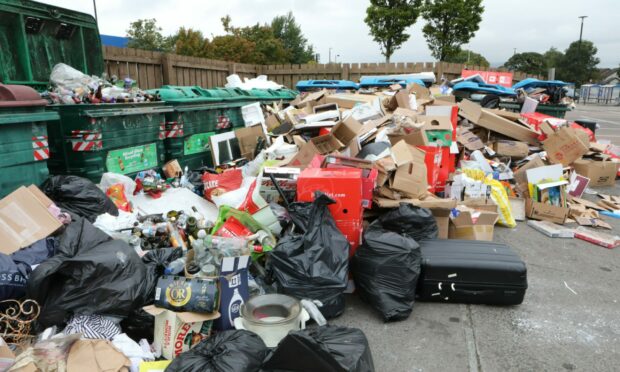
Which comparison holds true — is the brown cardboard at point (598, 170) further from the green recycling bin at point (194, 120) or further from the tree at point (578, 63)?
the tree at point (578, 63)

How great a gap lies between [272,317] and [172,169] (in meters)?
2.80

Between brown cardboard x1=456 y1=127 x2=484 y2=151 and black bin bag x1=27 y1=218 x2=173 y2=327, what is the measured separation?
17.3 feet

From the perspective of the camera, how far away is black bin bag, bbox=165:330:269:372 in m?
1.80

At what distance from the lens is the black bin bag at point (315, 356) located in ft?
5.69

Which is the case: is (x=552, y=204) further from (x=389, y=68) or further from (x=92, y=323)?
(x=389, y=68)

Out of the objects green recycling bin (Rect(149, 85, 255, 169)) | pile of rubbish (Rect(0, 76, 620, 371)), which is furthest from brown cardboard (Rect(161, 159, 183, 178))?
green recycling bin (Rect(149, 85, 255, 169))

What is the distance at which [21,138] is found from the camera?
2.91m

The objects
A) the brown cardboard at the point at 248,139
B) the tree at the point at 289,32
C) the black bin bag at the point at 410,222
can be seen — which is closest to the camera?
the black bin bag at the point at 410,222

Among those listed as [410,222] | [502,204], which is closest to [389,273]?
[410,222]

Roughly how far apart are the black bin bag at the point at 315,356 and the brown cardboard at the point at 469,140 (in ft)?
16.8

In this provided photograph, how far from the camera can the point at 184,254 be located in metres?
3.00

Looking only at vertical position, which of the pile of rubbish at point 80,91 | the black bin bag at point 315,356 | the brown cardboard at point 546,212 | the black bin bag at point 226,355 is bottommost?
the brown cardboard at point 546,212

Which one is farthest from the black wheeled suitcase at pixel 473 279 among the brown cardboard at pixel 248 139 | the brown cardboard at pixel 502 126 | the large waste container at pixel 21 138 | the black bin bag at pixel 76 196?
the brown cardboard at pixel 502 126

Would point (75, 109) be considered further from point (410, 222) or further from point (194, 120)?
point (410, 222)
